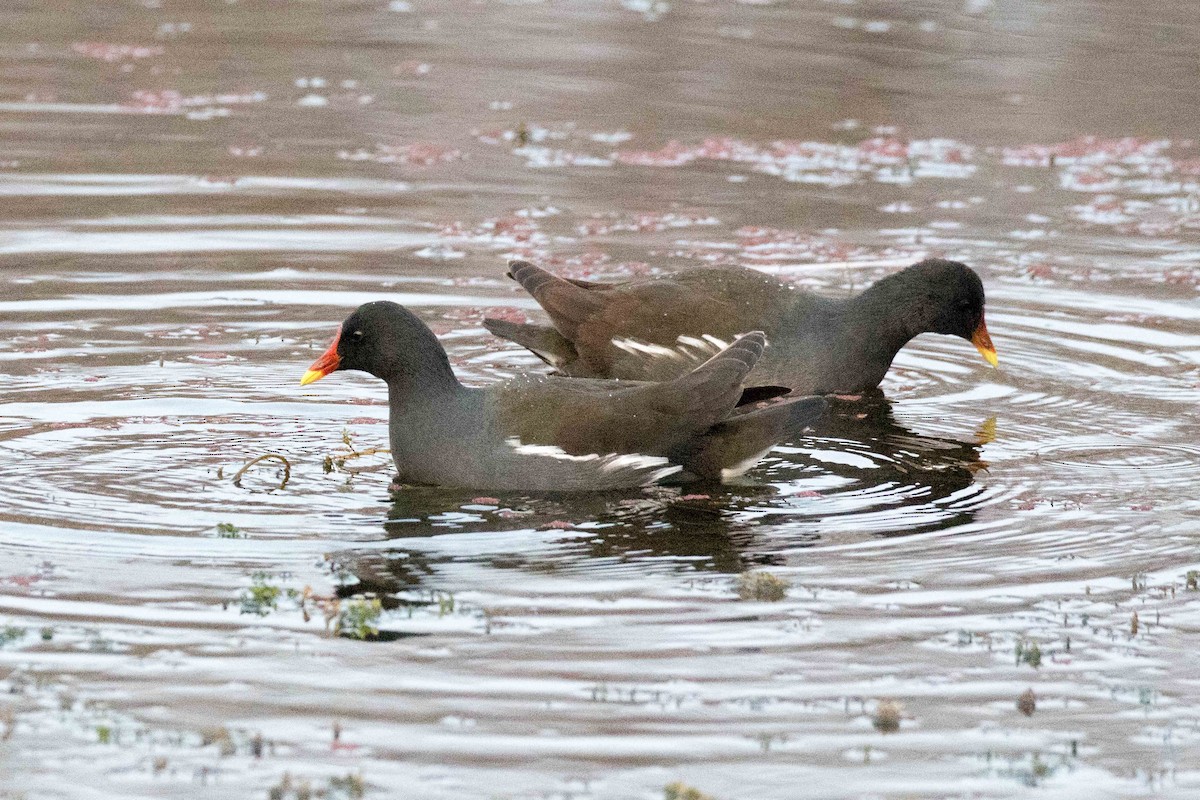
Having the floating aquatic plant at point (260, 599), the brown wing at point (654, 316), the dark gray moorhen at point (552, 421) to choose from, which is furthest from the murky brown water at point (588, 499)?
the brown wing at point (654, 316)

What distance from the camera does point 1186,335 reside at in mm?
10961

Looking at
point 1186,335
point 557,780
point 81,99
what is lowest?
point 557,780

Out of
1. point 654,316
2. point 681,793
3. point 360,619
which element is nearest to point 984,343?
point 654,316

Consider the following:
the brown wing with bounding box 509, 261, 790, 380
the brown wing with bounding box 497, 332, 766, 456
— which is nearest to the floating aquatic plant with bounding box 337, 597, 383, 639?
the brown wing with bounding box 497, 332, 766, 456

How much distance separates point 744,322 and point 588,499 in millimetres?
2206

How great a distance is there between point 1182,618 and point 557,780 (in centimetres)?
262

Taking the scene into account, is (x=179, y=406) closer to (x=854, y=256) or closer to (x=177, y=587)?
(x=177, y=587)

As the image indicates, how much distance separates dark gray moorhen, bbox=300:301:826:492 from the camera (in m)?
7.89

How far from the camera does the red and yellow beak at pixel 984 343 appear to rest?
10266 millimetres

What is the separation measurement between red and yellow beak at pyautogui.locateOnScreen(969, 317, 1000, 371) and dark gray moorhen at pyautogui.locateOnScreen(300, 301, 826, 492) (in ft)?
7.39

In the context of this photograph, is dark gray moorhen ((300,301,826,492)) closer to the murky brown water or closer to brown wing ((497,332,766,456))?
brown wing ((497,332,766,456))

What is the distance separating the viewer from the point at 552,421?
7.90 m

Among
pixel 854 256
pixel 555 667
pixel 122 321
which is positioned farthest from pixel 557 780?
pixel 854 256

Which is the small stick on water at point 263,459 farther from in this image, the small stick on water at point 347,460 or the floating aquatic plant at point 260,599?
the floating aquatic plant at point 260,599
